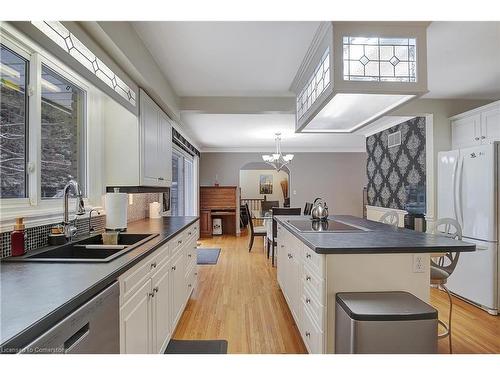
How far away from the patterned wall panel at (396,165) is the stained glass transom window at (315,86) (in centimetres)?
237

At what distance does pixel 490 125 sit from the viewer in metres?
→ 3.37

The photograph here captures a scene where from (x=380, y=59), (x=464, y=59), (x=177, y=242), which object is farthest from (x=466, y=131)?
(x=177, y=242)

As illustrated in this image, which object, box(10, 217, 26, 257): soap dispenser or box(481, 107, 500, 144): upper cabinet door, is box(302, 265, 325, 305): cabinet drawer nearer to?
box(10, 217, 26, 257): soap dispenser

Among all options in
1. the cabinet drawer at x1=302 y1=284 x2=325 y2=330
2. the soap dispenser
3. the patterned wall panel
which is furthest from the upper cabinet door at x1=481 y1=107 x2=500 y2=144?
the soap dispenser

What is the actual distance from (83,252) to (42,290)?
95 centimetres

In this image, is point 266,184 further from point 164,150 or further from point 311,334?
point 311,334

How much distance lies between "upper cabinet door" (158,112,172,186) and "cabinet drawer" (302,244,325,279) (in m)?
1.93

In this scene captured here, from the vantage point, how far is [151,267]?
1.79 metres

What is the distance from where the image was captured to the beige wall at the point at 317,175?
860 centimetres

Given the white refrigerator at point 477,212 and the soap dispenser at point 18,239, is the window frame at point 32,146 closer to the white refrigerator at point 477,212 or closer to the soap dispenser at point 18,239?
the soap dispenser at point 18,239

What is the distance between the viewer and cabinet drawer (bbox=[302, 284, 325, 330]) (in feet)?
5.81

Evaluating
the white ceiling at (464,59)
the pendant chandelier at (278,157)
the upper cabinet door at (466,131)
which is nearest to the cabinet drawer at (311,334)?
the white ceiling at (464,59)
